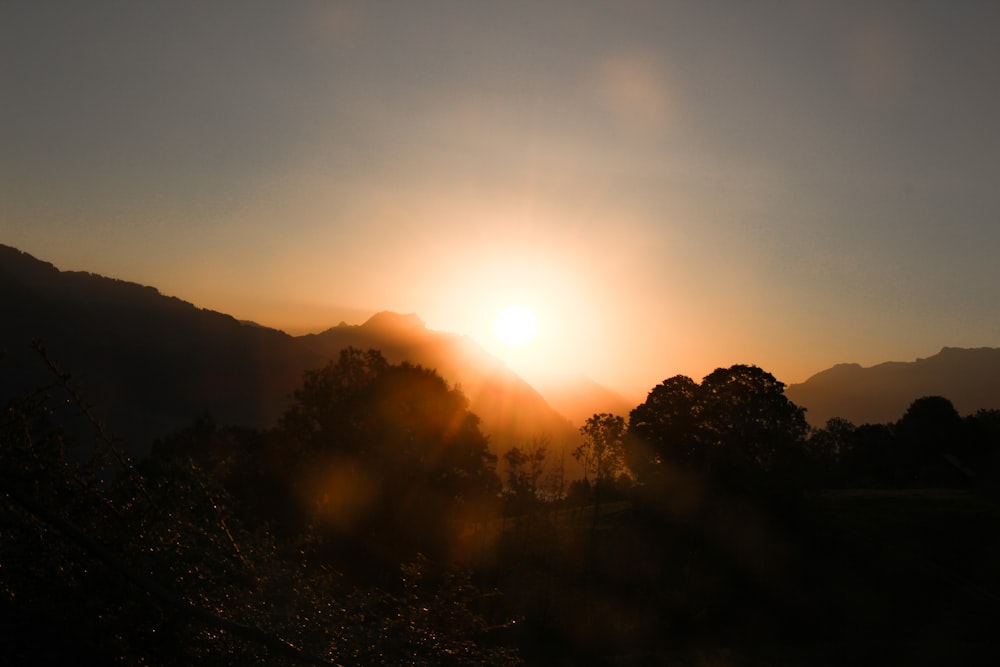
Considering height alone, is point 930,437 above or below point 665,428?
above

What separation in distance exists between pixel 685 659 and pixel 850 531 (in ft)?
70.7

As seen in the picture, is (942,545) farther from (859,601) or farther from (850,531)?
(859,601)

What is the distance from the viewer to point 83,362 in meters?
187

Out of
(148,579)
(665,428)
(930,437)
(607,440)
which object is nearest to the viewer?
(148,579)

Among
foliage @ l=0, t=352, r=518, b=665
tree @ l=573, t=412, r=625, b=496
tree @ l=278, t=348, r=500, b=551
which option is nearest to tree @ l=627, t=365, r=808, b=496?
tree @ l=573, t=412, r=625, b=496

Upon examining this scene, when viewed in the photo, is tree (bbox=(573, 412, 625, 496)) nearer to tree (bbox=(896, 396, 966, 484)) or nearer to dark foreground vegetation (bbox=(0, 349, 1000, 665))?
dark foreground vegetation (bbox=(0, 349, 1000, 665))

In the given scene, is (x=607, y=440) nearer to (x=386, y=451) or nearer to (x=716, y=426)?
(x=716, y=426)

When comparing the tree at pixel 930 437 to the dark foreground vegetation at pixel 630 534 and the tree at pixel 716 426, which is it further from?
the tree at pixel 716 426

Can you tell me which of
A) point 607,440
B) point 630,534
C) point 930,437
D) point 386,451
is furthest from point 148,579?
point 930,437

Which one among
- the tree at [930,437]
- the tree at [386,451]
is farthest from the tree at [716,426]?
the tree at [930,437]

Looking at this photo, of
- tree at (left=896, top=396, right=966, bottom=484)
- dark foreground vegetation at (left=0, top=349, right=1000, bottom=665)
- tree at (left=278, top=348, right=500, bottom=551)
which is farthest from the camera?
tree at (left=896, top=396, right=966, bottom=484)

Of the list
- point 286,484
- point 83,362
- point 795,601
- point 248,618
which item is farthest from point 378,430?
point 83,362

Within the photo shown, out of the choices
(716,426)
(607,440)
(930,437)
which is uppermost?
(930,437)

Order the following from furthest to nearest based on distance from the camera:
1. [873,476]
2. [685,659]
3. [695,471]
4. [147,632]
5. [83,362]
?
[83,362] < [873,476] < [695,471] < [685,659] < [147,632]
